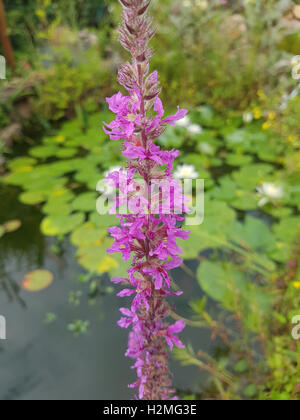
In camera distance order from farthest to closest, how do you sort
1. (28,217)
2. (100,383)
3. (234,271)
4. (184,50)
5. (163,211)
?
1. (184,50)
2. (28,217)
3. (234,271)
4. (100,383)
5. (163,211)

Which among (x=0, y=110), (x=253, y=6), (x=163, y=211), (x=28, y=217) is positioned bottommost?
(x=163, y=211)

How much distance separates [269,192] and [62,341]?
184 centimetres

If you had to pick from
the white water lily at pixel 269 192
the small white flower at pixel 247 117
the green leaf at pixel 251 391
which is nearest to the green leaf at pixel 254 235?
the white water lily at pixel 269 192

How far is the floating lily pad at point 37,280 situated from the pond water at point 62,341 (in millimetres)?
35

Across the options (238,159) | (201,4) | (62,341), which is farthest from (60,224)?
(201,4)

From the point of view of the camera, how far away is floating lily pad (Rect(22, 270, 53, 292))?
2258mm

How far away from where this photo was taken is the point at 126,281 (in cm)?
94

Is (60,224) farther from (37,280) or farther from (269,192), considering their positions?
(269,192)

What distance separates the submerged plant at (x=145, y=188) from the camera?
72 centimetres

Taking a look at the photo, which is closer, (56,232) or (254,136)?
(56,232)

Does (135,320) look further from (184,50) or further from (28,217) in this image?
(184,50)

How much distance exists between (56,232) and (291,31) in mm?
3315
